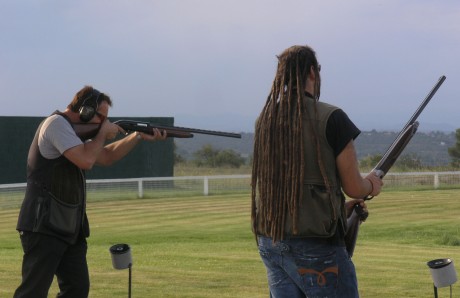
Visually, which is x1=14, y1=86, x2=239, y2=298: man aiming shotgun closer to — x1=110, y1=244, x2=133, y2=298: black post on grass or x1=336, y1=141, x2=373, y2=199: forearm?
x1=110, y1=244, x2=133, y2=298: black post on grass

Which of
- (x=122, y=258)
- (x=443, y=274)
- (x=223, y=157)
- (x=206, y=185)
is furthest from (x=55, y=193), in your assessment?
(x=223, y=157)

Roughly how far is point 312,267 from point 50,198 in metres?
2.32

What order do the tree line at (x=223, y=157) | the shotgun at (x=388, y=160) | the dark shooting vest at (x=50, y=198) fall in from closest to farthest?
1. the shotgun at (x=388, y=160)
2. the dark shooting vest at (x=50, y=198)
3. the tree line at (x=223, y=157)

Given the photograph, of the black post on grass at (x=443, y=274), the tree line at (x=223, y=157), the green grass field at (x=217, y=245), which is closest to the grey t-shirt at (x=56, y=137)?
the black post on grass at (x=443, y=274)

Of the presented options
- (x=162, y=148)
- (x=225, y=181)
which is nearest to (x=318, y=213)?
(x=225, y=181)

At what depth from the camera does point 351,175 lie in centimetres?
496

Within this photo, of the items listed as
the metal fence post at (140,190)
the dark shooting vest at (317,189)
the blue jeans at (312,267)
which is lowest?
the metal fence post at (140,190)

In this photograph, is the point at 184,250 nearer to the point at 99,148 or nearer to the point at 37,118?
the point at 99,148

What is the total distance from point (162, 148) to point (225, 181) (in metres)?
3.88

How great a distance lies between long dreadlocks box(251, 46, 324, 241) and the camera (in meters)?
4.98

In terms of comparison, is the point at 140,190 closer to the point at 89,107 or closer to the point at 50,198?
the point at 89,107

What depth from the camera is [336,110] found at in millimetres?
4945

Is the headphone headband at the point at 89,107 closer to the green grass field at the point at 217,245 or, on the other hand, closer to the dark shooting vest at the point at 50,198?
the dark shooting vest at the point at 50,198

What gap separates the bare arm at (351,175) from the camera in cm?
492
